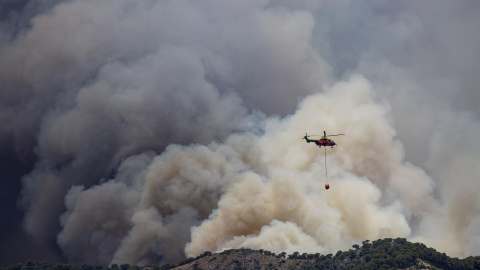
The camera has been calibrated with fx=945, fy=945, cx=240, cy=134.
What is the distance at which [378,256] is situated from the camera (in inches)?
5522

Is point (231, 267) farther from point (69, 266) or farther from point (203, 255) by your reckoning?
point (69, 266)

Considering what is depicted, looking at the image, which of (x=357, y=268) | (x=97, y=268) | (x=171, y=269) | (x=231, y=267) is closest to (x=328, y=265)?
(x=357, y=268)

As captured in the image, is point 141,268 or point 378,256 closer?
point 378,256

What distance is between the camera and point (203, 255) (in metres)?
149

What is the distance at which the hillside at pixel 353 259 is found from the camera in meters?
138

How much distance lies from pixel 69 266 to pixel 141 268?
481 inches

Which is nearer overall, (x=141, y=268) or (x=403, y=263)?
(x=403, y=263)

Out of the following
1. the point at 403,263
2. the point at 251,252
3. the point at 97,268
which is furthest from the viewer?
the point at 97,268

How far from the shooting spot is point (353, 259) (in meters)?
142

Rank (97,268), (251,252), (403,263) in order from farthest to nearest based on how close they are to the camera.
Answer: (97,268), (251,252), (403,263)

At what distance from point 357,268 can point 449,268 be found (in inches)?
532

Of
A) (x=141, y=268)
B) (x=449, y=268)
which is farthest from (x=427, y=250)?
(x=141, y=268)

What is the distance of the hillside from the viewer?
138250 millimetres

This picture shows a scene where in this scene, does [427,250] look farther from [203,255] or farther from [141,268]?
[141,268]
